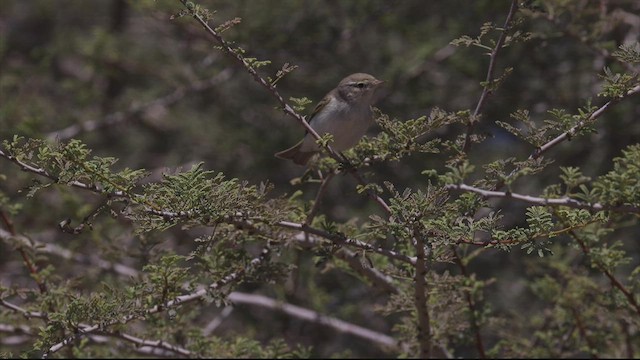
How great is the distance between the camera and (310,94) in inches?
238

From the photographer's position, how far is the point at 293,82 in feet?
20.3

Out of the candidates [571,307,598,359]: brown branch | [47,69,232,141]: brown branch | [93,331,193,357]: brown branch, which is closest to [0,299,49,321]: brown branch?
[93,331,193,357]: brown branch

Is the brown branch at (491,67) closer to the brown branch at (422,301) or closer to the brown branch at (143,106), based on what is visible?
the brown branch at (422,301)

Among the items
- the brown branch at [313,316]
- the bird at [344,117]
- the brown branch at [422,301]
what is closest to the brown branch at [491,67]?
the brown branch at [422,301]

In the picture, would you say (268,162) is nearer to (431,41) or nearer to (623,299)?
(431,41)

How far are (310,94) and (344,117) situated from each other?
233 centimetres

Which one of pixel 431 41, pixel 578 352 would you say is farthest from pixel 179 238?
pixel 578 352

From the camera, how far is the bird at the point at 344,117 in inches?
146

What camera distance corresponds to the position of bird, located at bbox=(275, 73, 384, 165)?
12.2 feet

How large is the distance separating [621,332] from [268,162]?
10.0 feet

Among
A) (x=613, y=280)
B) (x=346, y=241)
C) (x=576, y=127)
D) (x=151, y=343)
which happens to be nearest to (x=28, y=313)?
(x=151, y=343)

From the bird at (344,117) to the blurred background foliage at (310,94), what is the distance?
2.93 feet

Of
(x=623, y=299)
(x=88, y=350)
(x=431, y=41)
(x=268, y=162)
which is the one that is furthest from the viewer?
(x=268, y=162)

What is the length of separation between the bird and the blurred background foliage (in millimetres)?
894
